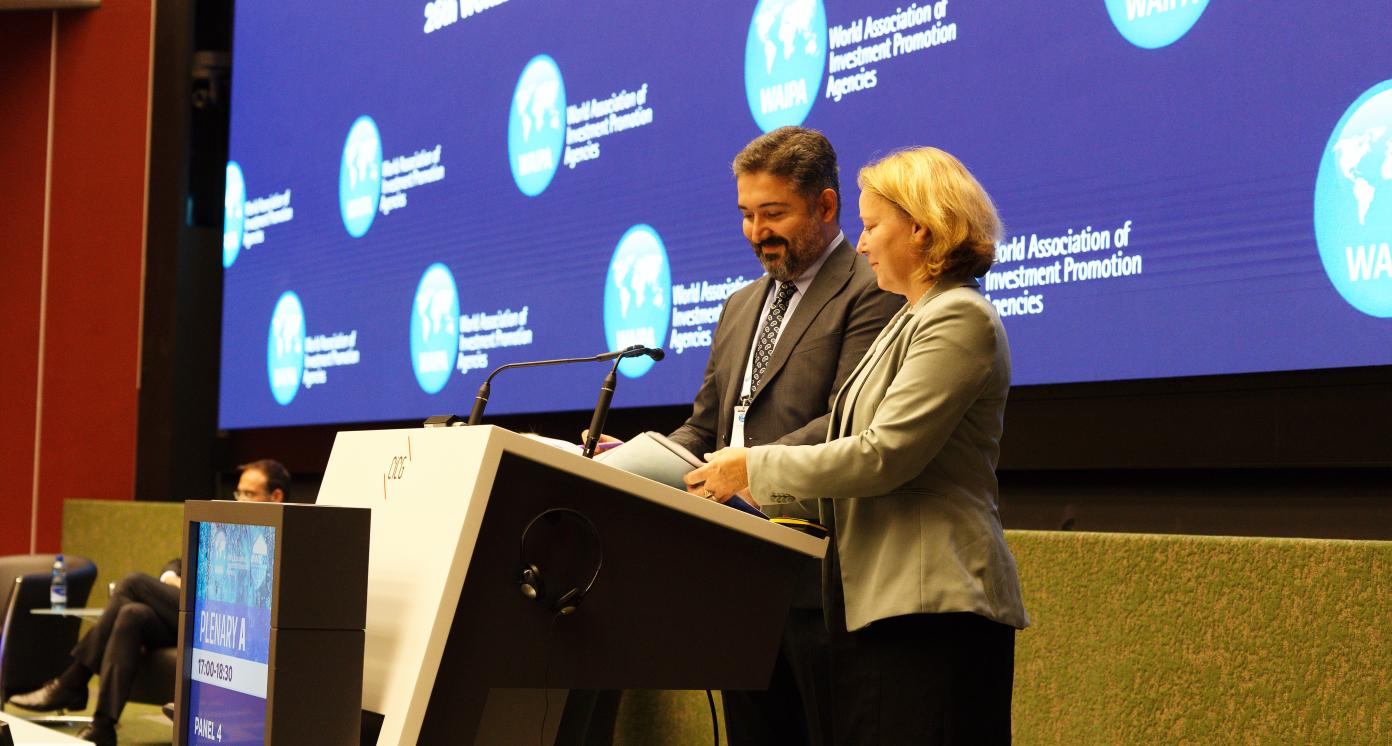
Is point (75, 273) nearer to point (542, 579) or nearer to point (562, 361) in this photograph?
point (562, 361)

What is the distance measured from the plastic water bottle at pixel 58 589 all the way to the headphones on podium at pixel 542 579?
196 inches

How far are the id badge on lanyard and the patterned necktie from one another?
0.05ft

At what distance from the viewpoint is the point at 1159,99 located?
304cm

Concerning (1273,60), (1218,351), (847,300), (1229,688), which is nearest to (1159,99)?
(1273,60)

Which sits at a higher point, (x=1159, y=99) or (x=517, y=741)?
(x=1159, y=99)

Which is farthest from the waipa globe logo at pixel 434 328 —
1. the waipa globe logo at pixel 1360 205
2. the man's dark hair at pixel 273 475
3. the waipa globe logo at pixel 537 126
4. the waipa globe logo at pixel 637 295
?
the waipa globe logo at pixel 1360 205

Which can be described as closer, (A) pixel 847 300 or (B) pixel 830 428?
(B) pixel 830 428

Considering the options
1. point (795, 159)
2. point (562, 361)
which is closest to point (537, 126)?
point (795, 159)

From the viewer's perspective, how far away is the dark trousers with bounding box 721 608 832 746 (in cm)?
223

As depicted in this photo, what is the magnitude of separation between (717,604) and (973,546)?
37 centimetres

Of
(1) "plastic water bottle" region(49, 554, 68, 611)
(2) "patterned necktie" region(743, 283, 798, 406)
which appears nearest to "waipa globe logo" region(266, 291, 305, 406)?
(1) "plastic water bottle" region(49, 554, 68, 611)

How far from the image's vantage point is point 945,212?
6.64 feet

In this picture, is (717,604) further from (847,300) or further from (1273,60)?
(1273,60)

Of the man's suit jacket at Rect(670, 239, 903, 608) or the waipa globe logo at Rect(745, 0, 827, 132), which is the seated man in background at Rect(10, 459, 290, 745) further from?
the man's suit jacket at Rect(670, 239, 903, 608)
